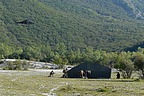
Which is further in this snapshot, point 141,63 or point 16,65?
point 16,65

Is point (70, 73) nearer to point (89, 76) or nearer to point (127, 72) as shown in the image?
point (89, 76)

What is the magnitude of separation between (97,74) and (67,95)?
4075 cm

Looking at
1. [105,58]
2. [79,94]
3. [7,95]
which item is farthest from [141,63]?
[105,58]

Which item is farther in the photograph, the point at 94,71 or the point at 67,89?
the point at 94,71

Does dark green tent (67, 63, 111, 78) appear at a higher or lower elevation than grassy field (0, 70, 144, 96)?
higher

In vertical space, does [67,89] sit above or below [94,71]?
below

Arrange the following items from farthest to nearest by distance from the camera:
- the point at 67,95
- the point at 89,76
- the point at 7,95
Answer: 1. the point at 89,76
2. the point at 67,95
3. the point at 7,95

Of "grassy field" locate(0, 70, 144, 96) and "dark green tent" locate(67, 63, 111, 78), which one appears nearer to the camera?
"grassy field" locate(0, 70, 144, 96)

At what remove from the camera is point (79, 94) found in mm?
31656

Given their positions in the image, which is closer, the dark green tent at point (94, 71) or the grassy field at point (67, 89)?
the grassy field at point (67, 89)

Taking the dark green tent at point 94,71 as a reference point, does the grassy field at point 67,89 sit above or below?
below

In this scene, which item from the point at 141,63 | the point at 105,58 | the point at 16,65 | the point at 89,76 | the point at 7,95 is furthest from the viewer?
the point at 105,58

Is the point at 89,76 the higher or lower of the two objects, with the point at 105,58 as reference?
lower

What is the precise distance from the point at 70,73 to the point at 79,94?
132 feet
